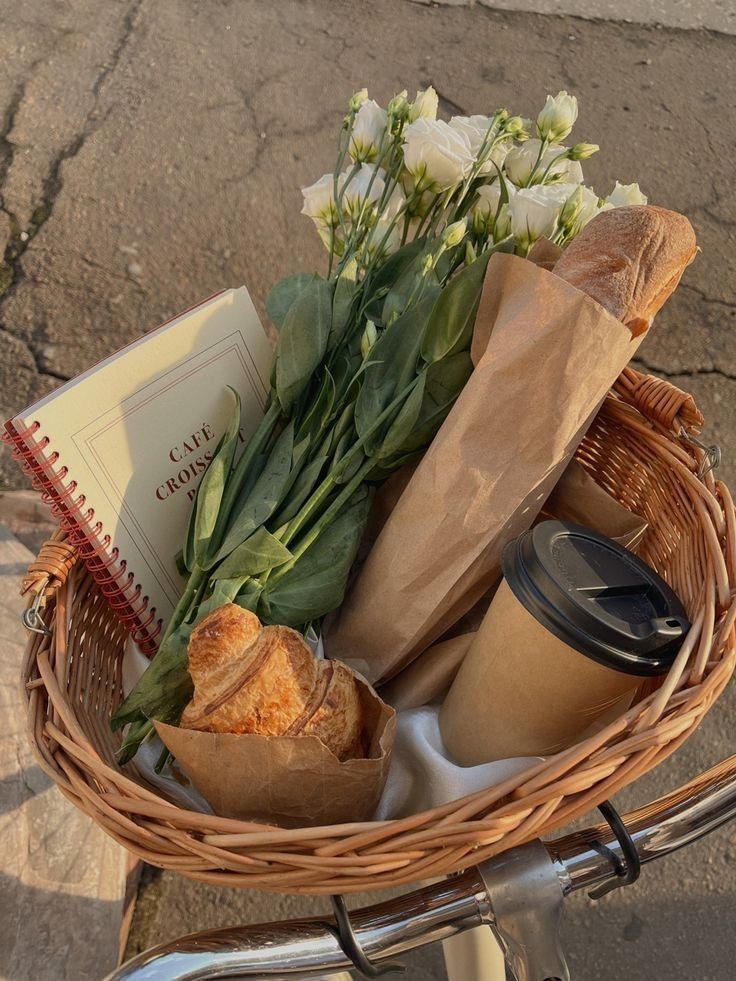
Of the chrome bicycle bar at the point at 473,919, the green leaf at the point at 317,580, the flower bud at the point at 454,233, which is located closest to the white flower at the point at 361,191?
the flower bud at the point at 454,233

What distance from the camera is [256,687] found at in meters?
0.77

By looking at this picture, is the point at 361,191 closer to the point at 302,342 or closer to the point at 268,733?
the point at 302,342

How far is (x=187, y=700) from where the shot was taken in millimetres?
917

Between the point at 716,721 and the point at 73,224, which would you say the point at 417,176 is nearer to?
the point at 716,721

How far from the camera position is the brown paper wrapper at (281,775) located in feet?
2.39

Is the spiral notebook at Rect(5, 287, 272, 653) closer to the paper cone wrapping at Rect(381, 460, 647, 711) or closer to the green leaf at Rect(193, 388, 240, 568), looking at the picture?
the green leaf at Rect(193, 388, 240, 568)

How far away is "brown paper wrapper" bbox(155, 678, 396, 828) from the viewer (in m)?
0.73

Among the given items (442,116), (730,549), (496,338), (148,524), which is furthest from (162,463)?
(442,116)

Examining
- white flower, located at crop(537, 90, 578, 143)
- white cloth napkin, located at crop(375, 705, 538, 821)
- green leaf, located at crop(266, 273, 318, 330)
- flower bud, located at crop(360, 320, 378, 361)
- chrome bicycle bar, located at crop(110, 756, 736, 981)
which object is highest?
white flower, located at crop(537, 90, 578, 143)

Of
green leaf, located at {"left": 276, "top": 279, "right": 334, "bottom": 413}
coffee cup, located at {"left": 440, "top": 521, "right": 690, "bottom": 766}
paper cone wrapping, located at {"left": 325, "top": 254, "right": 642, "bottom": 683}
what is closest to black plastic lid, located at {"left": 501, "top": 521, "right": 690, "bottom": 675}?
coffee cup, located at {"left": 440, "top": 521, "right": 690, "bottom": 766}

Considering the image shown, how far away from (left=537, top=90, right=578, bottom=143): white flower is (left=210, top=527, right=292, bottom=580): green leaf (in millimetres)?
549

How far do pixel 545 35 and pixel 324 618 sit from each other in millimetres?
2855

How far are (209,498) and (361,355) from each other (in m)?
0.24

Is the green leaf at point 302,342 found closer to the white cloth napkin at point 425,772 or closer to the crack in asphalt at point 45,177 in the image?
the white cloth napkin at point 425,772
